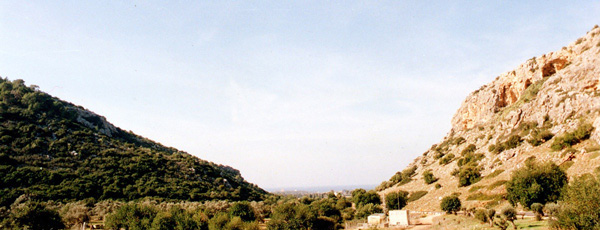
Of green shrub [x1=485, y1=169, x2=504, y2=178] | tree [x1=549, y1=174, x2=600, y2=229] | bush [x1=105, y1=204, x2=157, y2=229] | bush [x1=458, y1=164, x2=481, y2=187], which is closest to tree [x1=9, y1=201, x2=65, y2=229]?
bush [x1=105, y1=204, x2=157, y2=229]

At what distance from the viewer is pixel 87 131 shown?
77.2 m

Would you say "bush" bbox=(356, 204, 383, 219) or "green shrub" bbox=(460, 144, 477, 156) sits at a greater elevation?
"green shrub" bbox=(460, 144, 477, 156)

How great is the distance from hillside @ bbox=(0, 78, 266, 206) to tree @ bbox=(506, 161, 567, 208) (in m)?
54.2

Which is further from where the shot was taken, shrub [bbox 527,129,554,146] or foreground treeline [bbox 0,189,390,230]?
shrub [bbox 527,129,554,146]

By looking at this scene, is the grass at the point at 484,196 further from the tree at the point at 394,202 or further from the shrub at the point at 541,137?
the shrub at the point at 541,137

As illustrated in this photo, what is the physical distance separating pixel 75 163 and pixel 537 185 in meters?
74.9

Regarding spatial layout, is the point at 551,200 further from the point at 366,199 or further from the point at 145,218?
the point at 145,218

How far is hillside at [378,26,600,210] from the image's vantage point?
43.2m

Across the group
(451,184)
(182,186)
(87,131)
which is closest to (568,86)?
(451,184)

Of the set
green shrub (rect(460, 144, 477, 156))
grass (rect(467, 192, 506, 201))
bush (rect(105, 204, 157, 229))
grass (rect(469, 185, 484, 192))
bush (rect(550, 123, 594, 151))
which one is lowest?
bush (rect(105, 204, 157, 229))

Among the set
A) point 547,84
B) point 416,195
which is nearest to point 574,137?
point 416,195

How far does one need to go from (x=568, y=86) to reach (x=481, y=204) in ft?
105

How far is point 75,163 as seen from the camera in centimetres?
6281

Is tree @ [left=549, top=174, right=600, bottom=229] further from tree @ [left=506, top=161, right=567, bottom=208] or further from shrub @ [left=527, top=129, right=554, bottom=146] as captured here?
A: shrub @ [left=527, top=129, right=554, bottom=146]
